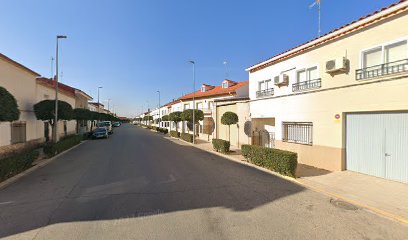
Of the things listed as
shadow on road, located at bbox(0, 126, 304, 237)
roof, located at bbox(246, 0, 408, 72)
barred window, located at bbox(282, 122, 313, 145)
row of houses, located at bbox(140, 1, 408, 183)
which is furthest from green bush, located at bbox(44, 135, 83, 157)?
roof, located at bbox(246, 0, 408, 72)

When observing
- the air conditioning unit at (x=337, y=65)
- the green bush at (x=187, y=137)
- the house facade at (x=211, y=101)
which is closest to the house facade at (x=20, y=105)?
the green bush at (x=187, y=137)

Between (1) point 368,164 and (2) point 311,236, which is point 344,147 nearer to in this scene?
(1) point 368,164

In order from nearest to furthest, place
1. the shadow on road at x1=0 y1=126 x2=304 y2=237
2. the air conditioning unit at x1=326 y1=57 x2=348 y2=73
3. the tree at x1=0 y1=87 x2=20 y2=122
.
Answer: the shadow on road at x1=0 y1=126 x2=304 y2=237 → the tree at x1=0 y1=87 x2=20 y2=122 → the air conditioning unit at x1=326 y1=57 x2=348 y2=73

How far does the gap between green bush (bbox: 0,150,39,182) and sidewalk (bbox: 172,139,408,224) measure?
35.1 ft

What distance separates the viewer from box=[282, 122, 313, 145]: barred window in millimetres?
11875

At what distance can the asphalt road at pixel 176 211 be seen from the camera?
4.72m

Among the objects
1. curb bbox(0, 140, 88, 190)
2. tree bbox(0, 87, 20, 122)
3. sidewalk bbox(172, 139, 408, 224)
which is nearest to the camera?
sidewalk bbox(172, 139, 408, 224)

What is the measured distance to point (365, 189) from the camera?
7.61 m

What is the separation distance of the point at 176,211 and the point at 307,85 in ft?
31.8

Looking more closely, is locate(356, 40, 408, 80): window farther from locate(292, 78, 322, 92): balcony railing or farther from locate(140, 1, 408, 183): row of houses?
locate(292, 78, 322, 92): balcony railing

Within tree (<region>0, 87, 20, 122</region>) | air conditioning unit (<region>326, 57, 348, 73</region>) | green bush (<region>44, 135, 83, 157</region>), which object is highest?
air conditioning unit (<region>326, 57, 348, 73</region>)

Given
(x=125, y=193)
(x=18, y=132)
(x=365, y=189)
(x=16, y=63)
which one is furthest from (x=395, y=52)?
(x=18, y=132)

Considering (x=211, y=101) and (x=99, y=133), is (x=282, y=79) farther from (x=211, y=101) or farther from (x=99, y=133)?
(x=99, y=133)

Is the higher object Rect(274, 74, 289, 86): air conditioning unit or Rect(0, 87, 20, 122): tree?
Rect(274, 74, 289, 86): air conditioning unit
